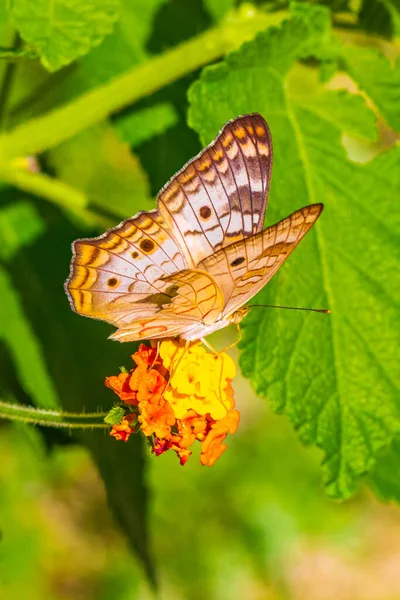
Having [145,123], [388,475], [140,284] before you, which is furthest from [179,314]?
[145,123]

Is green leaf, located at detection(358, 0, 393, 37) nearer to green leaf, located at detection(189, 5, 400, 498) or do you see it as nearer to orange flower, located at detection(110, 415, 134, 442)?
green leaf, located at detection(189, 5, 400, 498)

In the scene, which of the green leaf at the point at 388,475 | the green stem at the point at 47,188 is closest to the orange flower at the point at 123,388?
the green stem at the point at 47,188

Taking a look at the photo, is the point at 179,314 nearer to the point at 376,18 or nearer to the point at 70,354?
the point at 70,354

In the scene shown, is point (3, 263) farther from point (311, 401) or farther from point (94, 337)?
point (311, 401)

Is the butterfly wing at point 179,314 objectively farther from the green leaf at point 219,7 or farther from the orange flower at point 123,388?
the green leaf at point 219,7

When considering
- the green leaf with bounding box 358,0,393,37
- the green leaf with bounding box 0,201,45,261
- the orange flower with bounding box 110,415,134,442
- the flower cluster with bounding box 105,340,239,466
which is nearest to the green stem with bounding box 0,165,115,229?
the green leaf with bounding box 0,201,45,261

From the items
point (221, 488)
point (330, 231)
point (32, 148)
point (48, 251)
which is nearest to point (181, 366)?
point (330, 231)
